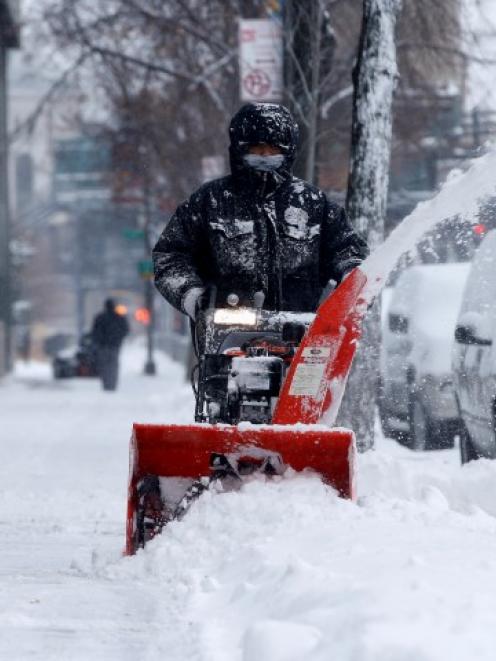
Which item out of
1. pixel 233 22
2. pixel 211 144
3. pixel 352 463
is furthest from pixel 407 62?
pixel 352 463

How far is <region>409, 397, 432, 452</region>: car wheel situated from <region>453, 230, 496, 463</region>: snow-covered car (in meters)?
1.98

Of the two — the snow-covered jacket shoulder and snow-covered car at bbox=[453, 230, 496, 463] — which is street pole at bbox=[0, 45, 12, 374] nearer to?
snow-covered car at bbox=[453, 230, 496, 463]

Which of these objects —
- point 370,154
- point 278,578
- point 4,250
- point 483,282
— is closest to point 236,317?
point 278,578

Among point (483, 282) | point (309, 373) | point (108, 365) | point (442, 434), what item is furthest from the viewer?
point (108, 365)

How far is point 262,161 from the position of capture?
6.67m

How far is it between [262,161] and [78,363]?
2974 cm

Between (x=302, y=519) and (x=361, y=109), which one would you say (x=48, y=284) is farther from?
(x=302, y=519)

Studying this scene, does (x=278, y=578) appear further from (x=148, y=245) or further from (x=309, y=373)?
(x=148, y=245)

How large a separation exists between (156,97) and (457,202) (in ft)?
69.4

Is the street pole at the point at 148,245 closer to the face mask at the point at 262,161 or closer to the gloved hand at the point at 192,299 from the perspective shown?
the face mask at the point at 262,161

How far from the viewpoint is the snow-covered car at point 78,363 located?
35.7m

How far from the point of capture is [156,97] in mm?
27391

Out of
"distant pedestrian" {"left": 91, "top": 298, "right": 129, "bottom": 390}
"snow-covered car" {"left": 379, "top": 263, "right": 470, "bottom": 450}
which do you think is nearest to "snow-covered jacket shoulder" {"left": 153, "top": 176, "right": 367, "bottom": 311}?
"snow-covered car" {"left": 379, "top": 263, "right": 470, "bottom": 450}

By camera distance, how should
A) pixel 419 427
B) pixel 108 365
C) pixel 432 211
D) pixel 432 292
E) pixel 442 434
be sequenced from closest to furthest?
1. pixel 432 211
2. pixel 442 434
3. pixel 419 427
4. pixel 432 292
5. pixel 108 365
